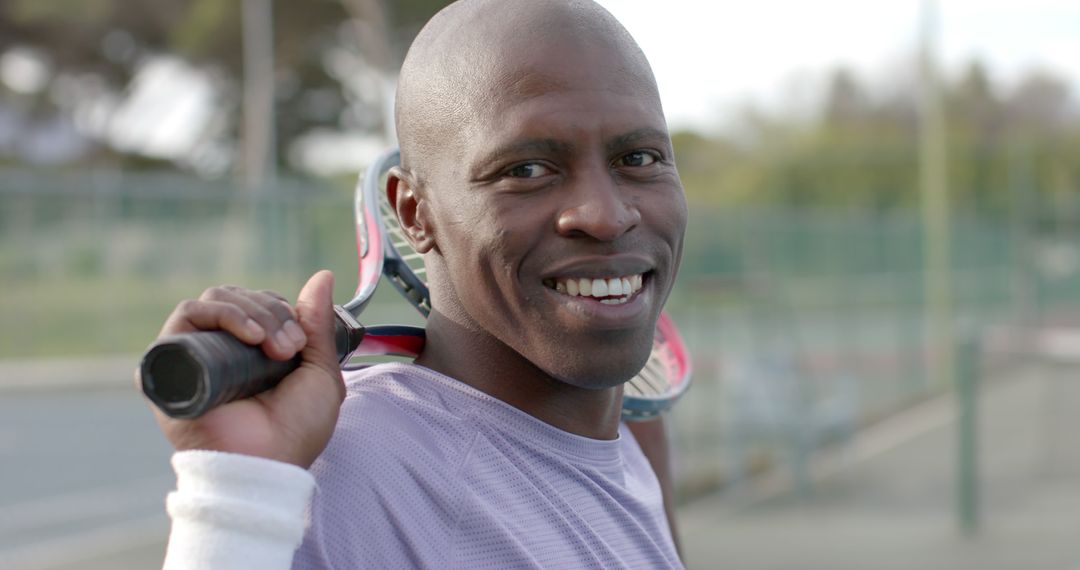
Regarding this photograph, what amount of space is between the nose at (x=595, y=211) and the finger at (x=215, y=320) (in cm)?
39

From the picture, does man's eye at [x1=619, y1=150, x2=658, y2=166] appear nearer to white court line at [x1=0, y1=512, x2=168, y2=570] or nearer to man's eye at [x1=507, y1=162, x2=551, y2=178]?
man's eye at [x1=507, y1=162, x2=551, y2=178]

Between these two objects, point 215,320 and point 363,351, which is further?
point 363,351

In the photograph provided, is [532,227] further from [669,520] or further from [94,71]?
[94,71]

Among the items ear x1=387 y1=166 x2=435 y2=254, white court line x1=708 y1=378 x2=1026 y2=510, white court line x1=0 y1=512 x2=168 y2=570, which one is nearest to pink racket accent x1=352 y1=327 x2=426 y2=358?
ear x1=387 y1=166 x2=435 y2=254

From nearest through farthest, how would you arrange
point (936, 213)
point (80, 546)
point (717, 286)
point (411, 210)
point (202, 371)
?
1. point (202, 371)
2. point (411, 210)
3. point (80, 546)
4. point (717, 286)
5. point (936, 213)

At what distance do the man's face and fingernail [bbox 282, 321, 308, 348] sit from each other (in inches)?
9.9

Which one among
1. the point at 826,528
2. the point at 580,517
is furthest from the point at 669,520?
the point at 826,528

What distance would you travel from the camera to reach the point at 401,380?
1716mm

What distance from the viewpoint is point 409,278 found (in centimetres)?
198

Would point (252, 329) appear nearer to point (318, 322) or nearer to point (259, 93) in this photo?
point (318, 322)

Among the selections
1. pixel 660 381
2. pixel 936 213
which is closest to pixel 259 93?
pixel 936 213

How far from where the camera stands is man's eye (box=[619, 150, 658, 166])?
5.51ft

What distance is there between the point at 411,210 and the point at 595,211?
0.95ft

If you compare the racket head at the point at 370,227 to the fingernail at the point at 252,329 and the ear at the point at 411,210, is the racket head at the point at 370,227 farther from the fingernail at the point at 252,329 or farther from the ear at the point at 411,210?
the fingernail at the point at 252,329
